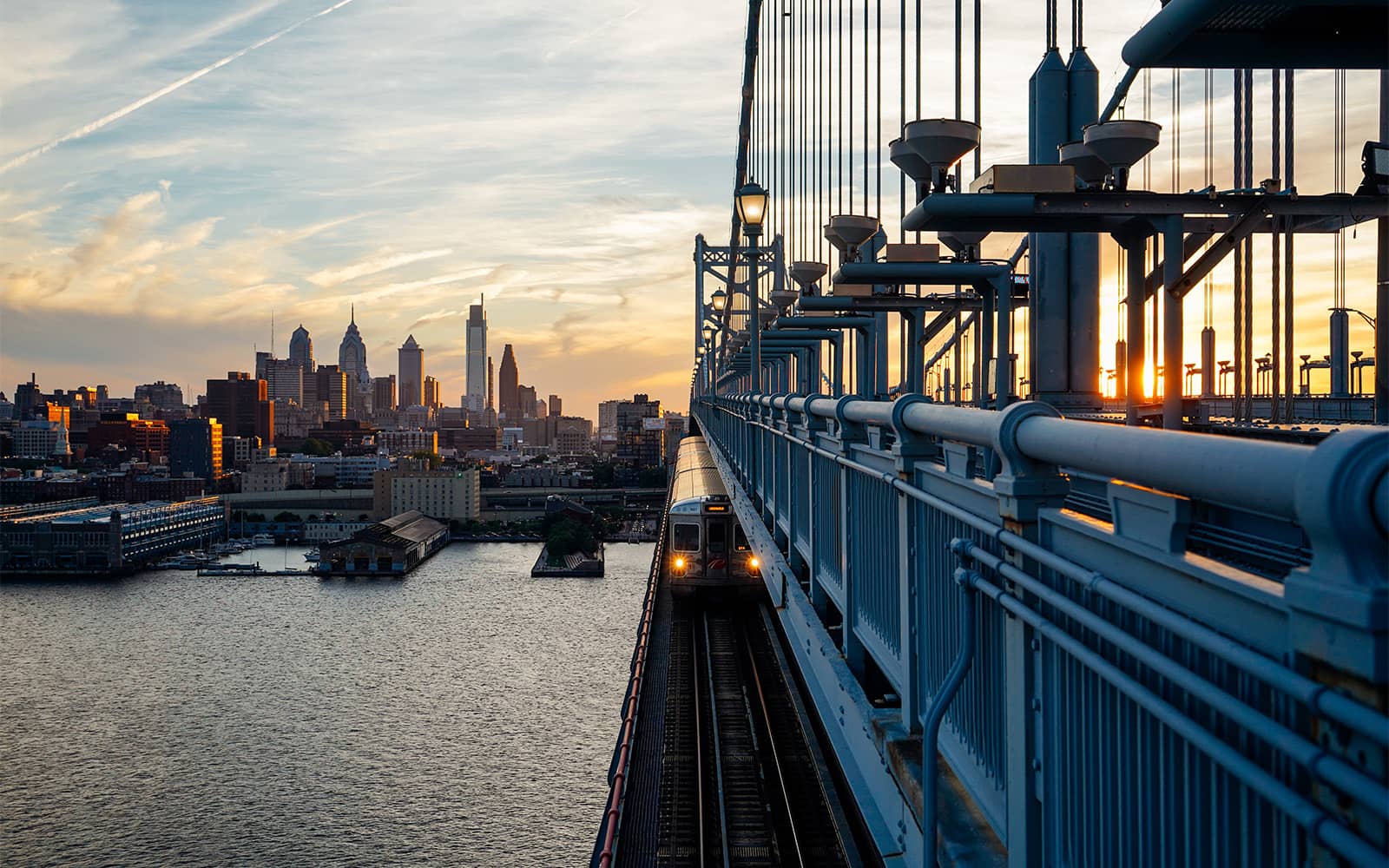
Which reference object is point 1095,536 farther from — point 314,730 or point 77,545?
point 77,545

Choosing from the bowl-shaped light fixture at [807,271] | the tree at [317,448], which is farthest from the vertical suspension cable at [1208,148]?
the tree at [317,448]

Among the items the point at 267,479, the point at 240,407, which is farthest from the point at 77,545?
the point at 240,407

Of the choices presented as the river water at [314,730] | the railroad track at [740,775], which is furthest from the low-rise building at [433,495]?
the railroad track at [740,775]

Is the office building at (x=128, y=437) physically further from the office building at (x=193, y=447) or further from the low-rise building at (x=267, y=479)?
the low-rise building at (x=267, y=479)

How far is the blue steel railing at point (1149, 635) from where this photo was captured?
1.26m

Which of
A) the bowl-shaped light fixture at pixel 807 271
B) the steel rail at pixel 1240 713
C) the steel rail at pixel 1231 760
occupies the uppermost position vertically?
the bowl-shaped light fixture at pixel 807 271

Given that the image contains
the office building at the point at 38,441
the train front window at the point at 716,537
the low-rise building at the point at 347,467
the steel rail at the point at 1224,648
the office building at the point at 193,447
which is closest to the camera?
the steel rail at the point at 1224,648

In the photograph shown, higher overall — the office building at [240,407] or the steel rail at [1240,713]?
the office building at [240,407]

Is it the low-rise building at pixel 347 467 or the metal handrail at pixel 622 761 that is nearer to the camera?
the metal handrail at pixel 622 761

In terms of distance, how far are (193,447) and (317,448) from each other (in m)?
40.5

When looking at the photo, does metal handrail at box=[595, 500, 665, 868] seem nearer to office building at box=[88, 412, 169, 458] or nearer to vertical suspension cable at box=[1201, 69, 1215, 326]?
vertical suspension cable at box=[1201, 69, 1215, 326]

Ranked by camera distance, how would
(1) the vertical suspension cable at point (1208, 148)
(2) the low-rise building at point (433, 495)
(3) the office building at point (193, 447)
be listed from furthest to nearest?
(3) the office building at point (193, 447) → (2) the low-rise building at point (433, 495) → (1) the vertical suspension cable at point (1208, 148)

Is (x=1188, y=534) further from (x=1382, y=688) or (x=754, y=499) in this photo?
(x=754, y=499)

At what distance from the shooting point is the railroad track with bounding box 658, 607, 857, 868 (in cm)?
1021
